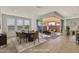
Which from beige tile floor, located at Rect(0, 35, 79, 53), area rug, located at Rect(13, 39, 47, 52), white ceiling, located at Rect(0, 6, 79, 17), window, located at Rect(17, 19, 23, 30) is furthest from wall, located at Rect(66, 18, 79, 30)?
window, located at Rect(17, 19, 23, 30)

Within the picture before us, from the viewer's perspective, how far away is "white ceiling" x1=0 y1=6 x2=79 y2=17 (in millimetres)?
2533

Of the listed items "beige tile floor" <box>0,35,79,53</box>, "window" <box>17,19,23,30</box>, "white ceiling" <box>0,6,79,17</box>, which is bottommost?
"beige tile floor" <box>0,35,79,53</box>

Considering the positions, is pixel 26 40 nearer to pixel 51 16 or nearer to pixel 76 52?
pixel 51 16

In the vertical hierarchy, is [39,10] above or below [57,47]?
above

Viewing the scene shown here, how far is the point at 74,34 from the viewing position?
102 inches

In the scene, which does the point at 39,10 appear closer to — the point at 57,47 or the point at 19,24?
the point at 19,24

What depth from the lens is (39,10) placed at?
8.50 ft

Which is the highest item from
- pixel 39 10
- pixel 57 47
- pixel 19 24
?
pixel 39 10

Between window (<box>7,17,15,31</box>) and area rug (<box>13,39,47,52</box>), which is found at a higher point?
window (<box>7,17,15,31</box>)

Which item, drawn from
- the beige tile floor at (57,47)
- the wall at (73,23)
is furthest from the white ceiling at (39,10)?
the beige tile floor at (57,47)

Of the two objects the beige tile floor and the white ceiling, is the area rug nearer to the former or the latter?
the beige tile floor

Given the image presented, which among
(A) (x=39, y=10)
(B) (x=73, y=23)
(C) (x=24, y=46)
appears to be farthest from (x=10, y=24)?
(B) (x=73, y=23)

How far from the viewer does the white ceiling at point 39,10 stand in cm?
253

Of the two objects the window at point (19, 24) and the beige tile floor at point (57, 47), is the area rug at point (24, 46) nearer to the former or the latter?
the beige tile floor at point (57, 47)
